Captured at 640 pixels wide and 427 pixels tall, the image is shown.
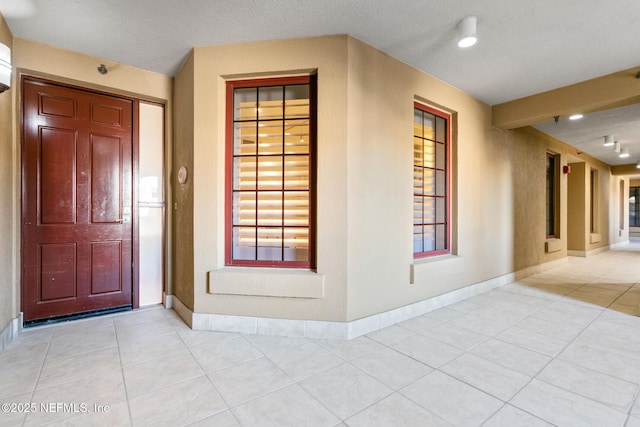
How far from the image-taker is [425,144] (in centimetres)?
361

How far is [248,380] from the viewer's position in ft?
6.44

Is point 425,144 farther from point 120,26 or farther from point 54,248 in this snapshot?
point 54,248

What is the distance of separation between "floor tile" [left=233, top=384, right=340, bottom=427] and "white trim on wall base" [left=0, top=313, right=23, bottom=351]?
2300 millimetres

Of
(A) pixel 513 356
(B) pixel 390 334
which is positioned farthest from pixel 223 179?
(A) pixel 513 356

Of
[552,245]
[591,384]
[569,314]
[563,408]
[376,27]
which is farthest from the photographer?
[552,245]

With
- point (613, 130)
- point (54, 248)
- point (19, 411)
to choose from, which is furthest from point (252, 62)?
point (613, 130)

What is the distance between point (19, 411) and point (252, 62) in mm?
3053

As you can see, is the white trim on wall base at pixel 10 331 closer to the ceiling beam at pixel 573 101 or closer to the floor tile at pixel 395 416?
the floor tile at pixel 395 416

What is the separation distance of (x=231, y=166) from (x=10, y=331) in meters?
2.47

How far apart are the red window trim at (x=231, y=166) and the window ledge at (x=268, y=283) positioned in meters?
0.10

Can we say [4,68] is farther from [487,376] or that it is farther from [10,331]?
[487,376]

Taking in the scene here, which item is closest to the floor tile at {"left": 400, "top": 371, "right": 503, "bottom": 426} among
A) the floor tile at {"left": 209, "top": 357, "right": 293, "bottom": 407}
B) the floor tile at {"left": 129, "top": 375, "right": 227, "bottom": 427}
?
the floor tile at {"left": 209, "top": 357, "right": 293, "bottom": 407}

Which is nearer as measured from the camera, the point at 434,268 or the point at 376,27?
the point at 376,27

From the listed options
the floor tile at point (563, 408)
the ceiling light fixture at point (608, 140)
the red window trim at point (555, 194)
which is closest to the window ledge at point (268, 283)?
the floor tile at point (563, 408)
